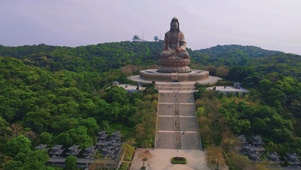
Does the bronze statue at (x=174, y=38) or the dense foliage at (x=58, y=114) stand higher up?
the bronze statue at (x=174, y=38)

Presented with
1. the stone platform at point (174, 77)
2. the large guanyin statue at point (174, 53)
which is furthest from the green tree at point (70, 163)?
the large guanyin statue at point (174, 53)

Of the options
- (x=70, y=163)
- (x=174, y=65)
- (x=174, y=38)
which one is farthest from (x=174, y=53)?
(x=70, y=163)

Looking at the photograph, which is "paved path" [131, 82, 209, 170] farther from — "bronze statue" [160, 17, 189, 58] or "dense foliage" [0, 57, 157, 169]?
"bronze statue" [160, 17, 189, 58]

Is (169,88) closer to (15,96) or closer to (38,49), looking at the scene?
(15,96)

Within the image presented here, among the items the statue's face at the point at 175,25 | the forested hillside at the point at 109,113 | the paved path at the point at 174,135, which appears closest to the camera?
the paved path at the point at 174,135

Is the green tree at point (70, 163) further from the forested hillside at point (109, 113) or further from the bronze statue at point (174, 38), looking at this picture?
the bronze statue at point (174, 38)

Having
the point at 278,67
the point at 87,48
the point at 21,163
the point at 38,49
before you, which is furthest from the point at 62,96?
the point at 38,49

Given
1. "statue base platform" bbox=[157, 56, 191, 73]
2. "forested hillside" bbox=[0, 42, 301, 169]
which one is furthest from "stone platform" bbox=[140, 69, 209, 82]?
"forested hillside" bbox=[0, 42, 301, 169]
